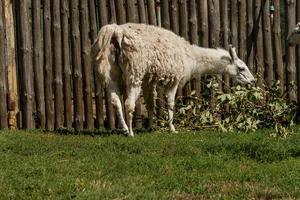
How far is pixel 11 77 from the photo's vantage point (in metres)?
10.8

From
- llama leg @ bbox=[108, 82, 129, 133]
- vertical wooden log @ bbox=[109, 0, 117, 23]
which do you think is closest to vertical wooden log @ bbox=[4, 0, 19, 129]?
vertical wooden log @ bbox=[109, 0, 117, 23]

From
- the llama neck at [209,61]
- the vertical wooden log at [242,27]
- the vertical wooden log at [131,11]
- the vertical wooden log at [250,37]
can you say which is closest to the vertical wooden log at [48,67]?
the vertical wooden log at [131,11]

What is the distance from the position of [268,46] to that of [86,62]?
297 cm

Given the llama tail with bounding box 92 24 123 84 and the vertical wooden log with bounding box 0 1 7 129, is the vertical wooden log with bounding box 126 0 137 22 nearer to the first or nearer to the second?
the llama tail with bounding box 92 24 123 84

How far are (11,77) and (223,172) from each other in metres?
4.97

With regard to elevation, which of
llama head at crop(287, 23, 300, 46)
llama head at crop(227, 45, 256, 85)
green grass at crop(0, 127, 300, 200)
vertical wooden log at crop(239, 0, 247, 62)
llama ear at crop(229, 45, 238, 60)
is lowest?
green grass at crop(0, 127, 300, 200)

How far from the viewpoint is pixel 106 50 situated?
9602mm

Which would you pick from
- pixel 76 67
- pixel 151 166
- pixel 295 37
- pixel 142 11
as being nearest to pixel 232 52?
pixel 295 37

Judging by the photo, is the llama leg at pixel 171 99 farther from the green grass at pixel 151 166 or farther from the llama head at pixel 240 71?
the llama head at pixel 240 71

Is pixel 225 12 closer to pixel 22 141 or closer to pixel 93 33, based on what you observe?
pixel 93 33

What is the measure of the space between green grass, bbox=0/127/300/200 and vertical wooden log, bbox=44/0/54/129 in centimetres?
136

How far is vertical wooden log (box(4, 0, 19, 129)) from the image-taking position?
35.2ft

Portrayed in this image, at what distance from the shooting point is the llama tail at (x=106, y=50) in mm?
9562

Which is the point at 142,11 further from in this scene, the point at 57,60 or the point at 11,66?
the point at 11,66
